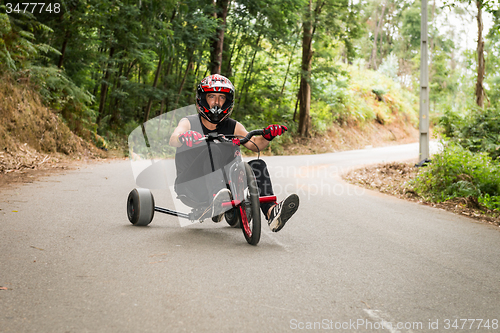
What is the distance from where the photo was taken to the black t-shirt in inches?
204

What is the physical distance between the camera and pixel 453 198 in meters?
9.12

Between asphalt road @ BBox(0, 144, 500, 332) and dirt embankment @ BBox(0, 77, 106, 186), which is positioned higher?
dirt embankment @ BBox(0, 77, 106, 186)

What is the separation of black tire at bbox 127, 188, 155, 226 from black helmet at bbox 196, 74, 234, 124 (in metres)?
1.34

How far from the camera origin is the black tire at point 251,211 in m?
4.64

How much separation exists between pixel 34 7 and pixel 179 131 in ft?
42.2

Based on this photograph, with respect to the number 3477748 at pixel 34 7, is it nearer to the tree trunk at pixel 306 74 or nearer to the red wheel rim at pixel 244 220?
the red wheel rim at pixel 244 220

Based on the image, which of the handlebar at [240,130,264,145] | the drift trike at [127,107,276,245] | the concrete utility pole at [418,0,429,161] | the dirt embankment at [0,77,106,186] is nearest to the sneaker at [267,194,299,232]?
the drift trike at [127,107,276,245]

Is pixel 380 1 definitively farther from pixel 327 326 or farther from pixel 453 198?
pixel 327 326

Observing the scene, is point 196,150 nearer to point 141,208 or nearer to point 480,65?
point 141,208

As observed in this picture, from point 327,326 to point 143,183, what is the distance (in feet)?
13.4

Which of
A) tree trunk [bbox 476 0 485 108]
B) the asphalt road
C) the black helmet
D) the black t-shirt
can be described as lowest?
the asphalt road

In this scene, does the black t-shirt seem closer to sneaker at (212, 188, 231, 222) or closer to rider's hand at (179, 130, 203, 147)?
sneaker at (212, 188, 231, 222)

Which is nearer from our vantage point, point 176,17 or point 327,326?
point 327,326

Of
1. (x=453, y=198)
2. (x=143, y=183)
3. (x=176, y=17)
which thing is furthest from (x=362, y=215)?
(x=176, y=17)
